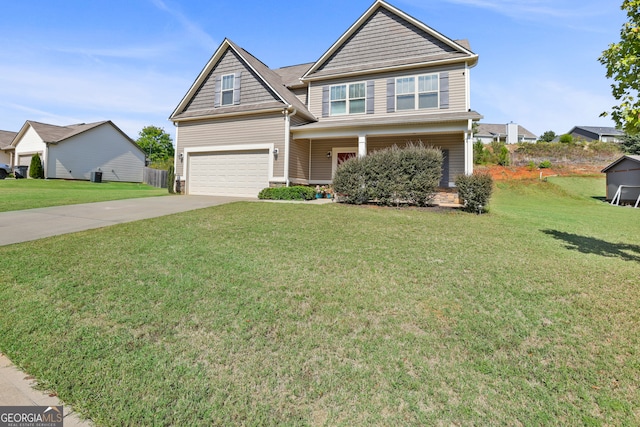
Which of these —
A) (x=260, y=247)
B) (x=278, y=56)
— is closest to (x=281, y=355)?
(x=260, y=247)

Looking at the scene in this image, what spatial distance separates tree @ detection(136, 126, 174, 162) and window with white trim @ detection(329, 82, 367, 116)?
4829 cm

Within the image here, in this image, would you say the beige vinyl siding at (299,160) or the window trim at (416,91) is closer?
the window trim at (416,91)

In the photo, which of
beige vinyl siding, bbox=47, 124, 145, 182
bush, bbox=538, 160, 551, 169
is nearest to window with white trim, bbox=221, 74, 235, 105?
beige vinyl siding, bbox=47, 124, 145, 182

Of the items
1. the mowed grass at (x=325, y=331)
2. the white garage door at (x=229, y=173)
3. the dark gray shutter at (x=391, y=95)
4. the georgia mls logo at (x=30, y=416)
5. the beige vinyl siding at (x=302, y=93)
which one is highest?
the beige vinyl siding at (x=302, y=93)

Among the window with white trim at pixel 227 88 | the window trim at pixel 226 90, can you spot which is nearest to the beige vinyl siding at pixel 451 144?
the window trim at pixel 226 90

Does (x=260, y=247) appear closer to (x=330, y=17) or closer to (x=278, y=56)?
(x=330, y=17)

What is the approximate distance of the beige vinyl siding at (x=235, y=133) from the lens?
43.2 ft

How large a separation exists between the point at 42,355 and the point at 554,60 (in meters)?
14.5

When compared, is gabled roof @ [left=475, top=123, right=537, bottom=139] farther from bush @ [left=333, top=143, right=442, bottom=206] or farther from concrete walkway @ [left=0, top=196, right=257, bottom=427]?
concrete walkway @ [left=0, top=196, right=257, bottom=427]

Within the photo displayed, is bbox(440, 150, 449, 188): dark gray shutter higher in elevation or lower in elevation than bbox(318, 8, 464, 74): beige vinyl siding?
lower

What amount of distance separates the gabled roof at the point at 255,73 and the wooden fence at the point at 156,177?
1035 cm

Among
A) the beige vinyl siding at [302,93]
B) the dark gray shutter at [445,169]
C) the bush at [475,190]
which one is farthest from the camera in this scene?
the beige vinyl siding at [302,93]

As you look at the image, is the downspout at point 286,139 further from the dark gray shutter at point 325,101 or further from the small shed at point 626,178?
the small shed at point 626,178

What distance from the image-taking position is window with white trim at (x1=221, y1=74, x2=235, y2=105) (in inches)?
574
